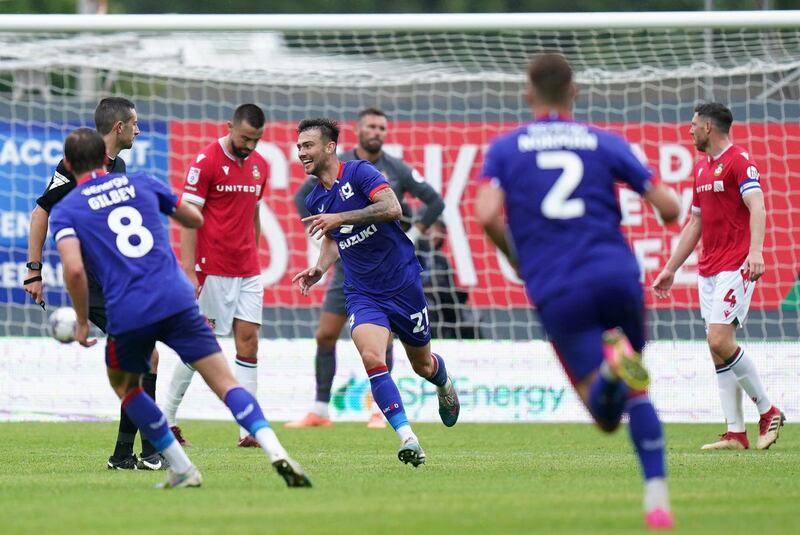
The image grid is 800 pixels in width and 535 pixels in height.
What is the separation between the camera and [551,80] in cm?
613

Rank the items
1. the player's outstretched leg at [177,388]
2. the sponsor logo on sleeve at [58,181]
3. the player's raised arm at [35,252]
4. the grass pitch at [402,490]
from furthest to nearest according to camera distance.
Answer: the player's outstretched leg at [177,388], the player's raised arm at [35,252], the sponsor logo on sleeve at [58,181], the grass pitch at [402,490]

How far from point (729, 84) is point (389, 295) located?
7373 mm

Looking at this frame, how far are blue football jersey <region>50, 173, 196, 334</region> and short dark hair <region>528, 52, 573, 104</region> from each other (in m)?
2.21

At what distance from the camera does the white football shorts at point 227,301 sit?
11.0 metres

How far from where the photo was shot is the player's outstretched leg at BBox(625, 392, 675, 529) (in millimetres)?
5590

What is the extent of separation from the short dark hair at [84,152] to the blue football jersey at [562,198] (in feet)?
7.33

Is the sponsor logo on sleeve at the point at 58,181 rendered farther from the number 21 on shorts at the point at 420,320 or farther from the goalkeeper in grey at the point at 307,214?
the goalkeeper in grey at the point at 307,214

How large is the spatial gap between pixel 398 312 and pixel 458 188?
23.2ft

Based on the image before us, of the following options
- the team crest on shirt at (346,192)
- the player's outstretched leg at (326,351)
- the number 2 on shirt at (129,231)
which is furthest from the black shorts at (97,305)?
the player's outstretched leg at (326,351)

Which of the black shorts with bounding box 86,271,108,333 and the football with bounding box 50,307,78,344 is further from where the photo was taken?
the football with bounding box 50,307,78,344

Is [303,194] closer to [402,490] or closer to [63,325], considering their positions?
[63,325]

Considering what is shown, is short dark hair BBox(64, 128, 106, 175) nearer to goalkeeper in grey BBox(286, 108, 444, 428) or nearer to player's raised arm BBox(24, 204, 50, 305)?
player's raised arm BBox(24, 204, 50, 305)

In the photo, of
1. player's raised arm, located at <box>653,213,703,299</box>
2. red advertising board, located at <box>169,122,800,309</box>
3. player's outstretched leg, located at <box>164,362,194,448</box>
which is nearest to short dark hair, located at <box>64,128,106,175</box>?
player's outstretched leg, located at <box>164,362,194,448</box>

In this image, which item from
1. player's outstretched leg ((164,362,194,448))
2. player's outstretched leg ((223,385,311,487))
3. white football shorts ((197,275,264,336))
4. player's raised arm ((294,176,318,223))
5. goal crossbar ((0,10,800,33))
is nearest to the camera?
player's outstretched leg ((223,385,311,487))
